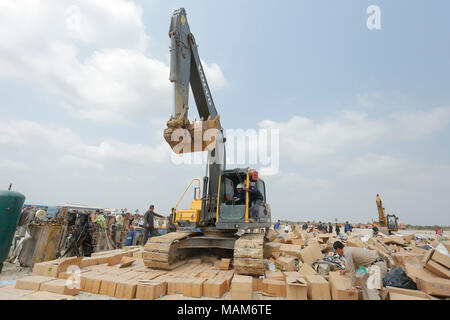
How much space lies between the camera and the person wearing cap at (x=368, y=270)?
3988mm

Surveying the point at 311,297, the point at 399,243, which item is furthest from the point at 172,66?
the point at 399,243

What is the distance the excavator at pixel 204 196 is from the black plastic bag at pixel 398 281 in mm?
2482

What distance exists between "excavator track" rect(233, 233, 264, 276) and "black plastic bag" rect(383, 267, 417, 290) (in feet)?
8.09

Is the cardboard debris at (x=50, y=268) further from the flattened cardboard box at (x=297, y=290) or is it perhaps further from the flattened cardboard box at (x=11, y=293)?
the flattened cardboard box at (x=297, y=290)

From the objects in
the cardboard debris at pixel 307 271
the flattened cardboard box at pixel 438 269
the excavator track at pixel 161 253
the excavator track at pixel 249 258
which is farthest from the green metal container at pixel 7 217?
the flattened cardboard box at pixel 438 269

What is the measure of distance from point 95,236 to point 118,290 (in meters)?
6.97

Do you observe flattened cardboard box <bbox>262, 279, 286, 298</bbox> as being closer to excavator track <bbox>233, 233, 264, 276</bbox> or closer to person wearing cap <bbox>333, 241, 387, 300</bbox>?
excavator track <bbox>233, 233, 264, 276</bbox>

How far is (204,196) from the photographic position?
7586mm

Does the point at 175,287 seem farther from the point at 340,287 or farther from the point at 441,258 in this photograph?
the point at 441,258

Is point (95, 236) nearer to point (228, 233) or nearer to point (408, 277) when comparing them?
point (228, 233)

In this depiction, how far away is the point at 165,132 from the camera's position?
6.00 meters

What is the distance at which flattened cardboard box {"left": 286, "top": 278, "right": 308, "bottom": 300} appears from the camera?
427 centimetres

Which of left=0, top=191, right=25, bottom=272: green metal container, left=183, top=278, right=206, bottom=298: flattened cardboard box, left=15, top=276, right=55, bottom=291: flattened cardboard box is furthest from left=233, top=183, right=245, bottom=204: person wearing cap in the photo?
left=0, top=191, right=25, bottom=272: green metal container

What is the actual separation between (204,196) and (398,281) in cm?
529
